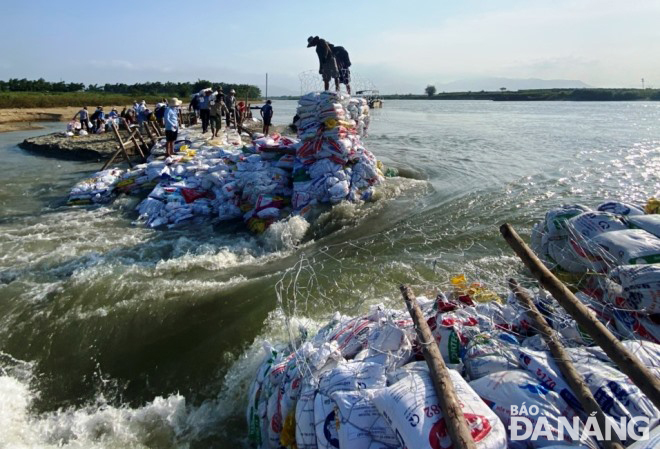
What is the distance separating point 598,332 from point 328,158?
20.0 ft

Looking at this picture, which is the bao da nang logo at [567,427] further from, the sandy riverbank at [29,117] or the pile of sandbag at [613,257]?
the sandy riverbank at [29,117]

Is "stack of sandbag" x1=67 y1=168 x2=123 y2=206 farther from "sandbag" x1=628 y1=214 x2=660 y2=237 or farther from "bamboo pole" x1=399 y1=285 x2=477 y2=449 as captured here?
"sandbag" x1=628 y1=214 x2=660 y2=237

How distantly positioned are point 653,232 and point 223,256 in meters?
5.16

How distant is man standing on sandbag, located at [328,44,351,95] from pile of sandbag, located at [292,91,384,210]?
6.66 ft

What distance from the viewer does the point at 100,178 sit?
1019cm

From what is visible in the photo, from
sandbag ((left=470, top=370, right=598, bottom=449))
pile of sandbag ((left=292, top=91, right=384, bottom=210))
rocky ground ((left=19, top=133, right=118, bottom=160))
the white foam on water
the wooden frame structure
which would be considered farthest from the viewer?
rocky ground ((left=19, top=133, right=118, bottom=160))

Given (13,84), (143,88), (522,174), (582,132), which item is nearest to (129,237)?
(522,174)

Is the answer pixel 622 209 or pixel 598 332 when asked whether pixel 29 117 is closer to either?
pixel 622 209

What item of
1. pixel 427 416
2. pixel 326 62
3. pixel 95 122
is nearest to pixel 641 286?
pixel 427 416

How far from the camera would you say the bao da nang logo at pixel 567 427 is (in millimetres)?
1849

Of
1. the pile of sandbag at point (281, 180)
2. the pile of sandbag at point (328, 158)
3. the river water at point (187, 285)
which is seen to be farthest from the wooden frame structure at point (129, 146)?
the pile of sandbag at point (328, 158)

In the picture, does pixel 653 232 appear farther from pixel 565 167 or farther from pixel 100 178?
pixel 100 178

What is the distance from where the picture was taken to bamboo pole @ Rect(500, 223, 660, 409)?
1.78 m

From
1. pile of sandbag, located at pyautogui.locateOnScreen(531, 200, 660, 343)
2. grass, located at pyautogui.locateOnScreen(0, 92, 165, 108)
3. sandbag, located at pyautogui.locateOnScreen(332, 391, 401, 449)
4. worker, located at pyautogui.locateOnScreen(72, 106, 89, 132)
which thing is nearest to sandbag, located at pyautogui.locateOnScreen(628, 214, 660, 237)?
pile of sandbag, located at pyautogui.locateOnScreen(531, 200, 660, 343)
